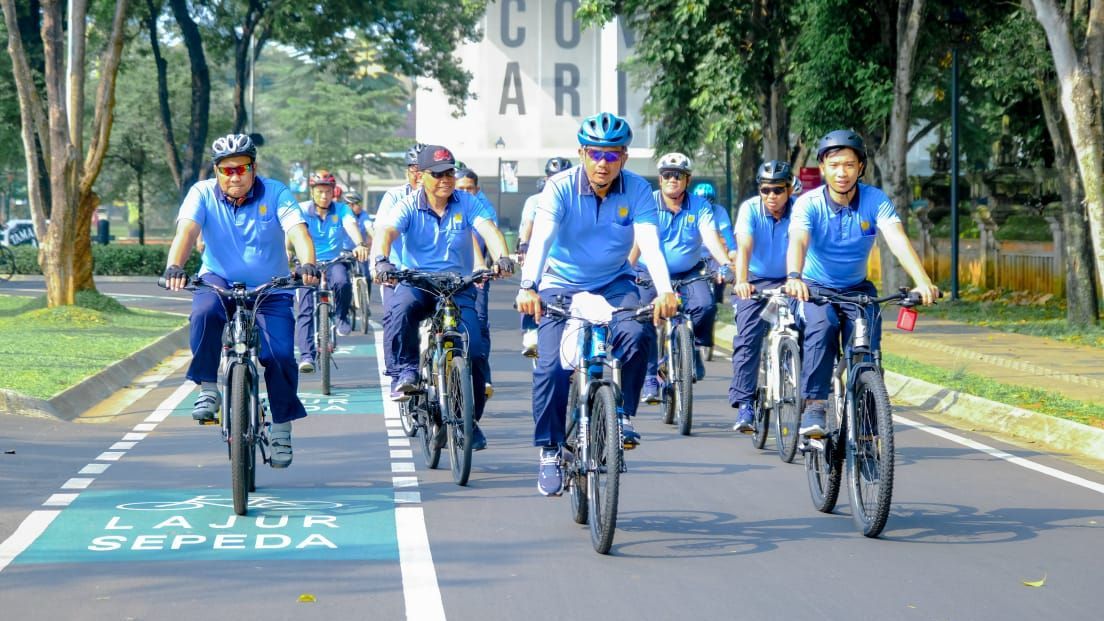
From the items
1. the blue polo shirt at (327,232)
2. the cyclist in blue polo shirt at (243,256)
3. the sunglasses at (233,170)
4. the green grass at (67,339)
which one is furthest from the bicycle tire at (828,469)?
the blue polo shirt at (327,232)

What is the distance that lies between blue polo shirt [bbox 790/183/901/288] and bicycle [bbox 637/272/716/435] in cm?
303

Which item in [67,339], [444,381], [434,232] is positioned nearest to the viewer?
[444,381]

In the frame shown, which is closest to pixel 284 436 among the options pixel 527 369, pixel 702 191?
pixel 702 191

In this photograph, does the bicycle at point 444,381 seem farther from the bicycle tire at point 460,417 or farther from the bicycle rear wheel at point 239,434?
the bicycle rear wheel at point 239,434

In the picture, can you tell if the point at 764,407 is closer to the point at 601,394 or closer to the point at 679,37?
the point at 601,394

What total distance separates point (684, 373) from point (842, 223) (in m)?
3.23

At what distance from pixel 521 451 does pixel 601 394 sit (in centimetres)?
381

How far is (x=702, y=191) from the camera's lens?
14172mm

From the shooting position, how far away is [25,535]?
8094 millimetres

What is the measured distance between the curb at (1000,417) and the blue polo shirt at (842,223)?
3112mm

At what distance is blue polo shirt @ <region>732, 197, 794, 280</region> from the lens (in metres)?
11.6

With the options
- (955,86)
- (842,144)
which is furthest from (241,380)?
(955,86)

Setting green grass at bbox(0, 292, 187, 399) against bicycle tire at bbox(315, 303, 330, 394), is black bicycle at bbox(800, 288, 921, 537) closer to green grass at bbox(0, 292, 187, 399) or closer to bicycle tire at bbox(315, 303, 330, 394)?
bicycle tire at bbox(315, 303, 330, 394)

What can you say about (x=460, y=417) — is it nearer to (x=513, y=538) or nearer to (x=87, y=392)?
(x=513, y=538)
